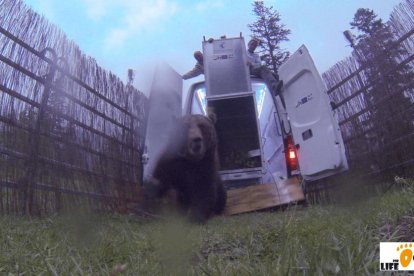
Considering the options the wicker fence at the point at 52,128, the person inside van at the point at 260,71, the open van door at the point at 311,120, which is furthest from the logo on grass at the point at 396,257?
the person inside van at the point at 260,71

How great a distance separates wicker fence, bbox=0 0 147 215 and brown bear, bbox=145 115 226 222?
555 mm

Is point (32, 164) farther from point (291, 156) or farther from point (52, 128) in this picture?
point (291, 156)

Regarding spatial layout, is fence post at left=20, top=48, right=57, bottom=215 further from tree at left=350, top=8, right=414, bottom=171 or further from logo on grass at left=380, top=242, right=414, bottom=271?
tree at left=350, top=8, right=414, bottom=171

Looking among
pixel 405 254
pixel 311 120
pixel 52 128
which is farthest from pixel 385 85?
pixel 405 254

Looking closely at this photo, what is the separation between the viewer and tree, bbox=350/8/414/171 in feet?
17.6

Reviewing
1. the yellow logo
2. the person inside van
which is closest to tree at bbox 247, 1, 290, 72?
the person inside van

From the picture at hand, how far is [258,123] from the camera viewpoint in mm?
7086

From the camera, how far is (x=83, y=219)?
3039 millimetres

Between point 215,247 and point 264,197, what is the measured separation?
139 inches

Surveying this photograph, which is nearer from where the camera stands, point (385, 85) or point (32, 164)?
point (32, 164)

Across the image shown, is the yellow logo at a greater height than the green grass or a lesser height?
lesser

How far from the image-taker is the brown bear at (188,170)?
18.1 ft

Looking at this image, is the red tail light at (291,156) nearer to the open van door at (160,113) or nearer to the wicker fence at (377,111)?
the wicker fence at (377,111)

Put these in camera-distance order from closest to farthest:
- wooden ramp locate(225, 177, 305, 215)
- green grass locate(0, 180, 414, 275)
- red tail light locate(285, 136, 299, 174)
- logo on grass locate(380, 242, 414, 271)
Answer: logo on grass locate(380, 242, 414, 271)
green grass locate(0, 180, 414, 275)
wooden ramp locate(225, 177, 305, 215)
red tail light locate(285, 136, 299, 174)
